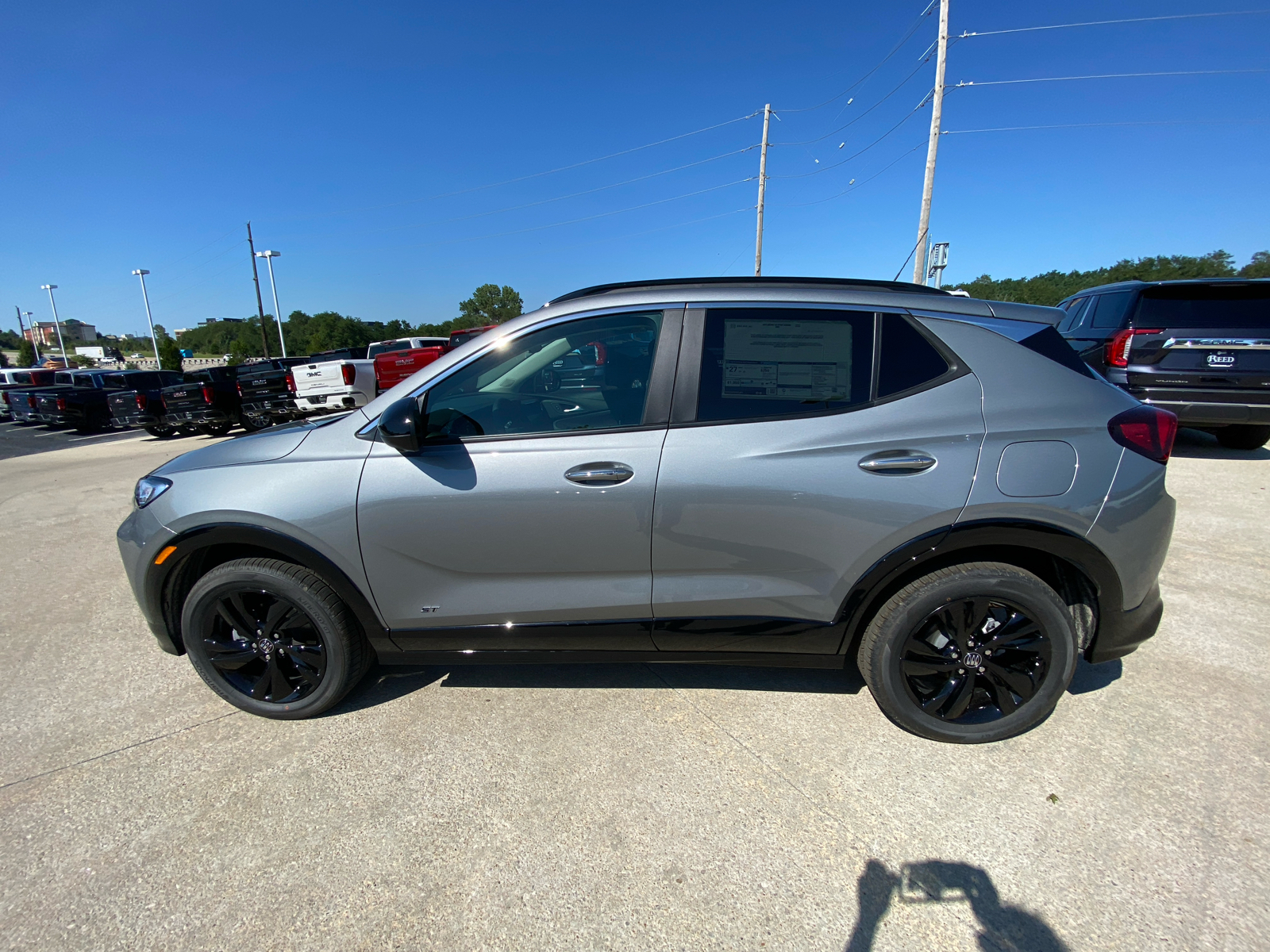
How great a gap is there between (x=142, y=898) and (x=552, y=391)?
216 cm

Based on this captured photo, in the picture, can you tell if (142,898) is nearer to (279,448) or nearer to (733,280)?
(279,448)

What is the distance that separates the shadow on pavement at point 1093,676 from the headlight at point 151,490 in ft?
13.2

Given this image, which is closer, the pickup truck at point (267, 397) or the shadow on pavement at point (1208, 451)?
the shadow on pavement at point (1208, 451)

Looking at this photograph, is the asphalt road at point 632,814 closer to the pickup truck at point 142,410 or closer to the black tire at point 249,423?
the black tire at point 249,423

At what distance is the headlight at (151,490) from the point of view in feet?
8.16

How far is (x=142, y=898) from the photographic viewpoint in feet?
5.92

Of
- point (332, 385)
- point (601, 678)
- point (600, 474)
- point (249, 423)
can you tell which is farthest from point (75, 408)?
point (600, 474)

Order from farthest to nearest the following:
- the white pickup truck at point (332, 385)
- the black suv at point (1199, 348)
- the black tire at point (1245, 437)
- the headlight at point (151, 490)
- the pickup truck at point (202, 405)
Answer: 1. the pickup truck at point (202, 405)
2. the white pickup truck at point (332, 385)
3. the black tire at point (1245, 437)
4. the black suv at point (1199, 348)
5. the headlight at point (151, 490)

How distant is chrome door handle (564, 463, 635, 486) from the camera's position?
219 cm

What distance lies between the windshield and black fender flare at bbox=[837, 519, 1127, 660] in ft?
17.7

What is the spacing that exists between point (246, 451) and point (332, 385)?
9.34 meters

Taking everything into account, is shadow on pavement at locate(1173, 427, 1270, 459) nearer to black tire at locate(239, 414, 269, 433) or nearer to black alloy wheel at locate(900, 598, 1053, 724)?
black alloy wheel at locate(900, 598, 1053, 724)

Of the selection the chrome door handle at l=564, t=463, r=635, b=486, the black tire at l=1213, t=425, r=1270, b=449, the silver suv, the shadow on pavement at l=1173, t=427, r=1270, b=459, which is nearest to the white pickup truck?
the silver suv

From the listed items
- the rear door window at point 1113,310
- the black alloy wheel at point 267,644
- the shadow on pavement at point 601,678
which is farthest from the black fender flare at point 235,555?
the rear door window at point 1113,310
